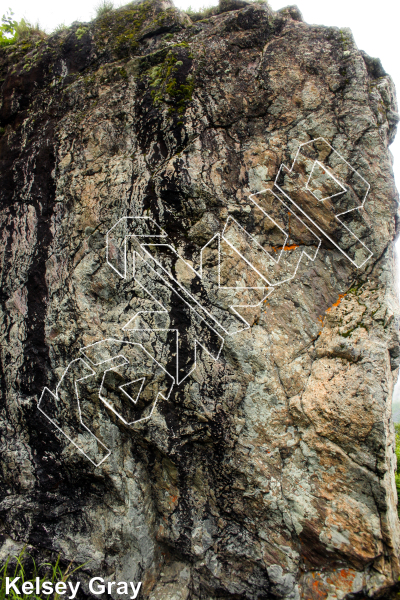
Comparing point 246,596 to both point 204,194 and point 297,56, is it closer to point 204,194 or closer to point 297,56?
point 204,194

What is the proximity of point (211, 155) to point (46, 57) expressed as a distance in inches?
97.9

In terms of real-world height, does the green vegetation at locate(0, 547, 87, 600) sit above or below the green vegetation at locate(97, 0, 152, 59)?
below

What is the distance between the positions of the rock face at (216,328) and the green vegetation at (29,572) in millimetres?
118

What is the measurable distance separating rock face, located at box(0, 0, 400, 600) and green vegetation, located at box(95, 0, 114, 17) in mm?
1058

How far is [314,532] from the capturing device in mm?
2711

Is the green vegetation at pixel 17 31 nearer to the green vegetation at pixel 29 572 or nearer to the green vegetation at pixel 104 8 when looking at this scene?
the green vegetation at pixel 104 8

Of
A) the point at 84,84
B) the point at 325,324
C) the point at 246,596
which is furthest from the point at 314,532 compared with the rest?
the point at 84,84

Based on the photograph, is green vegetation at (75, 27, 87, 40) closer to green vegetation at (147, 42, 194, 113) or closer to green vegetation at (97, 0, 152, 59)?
green vegetation at (97, 0, 152, 59)

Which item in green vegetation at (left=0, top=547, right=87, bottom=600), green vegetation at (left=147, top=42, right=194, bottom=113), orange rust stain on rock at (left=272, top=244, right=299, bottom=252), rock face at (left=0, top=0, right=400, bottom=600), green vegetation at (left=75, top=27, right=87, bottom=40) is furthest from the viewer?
green vegetation at (left=75, top=27, right=87, bottom=40)

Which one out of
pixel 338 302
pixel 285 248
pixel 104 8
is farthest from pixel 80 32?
pixel 338 302

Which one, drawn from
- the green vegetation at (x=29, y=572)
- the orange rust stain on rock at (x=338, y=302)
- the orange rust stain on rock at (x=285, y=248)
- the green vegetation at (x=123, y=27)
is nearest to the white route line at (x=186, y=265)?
the orange rust stain on rock at (x=285, y=248)

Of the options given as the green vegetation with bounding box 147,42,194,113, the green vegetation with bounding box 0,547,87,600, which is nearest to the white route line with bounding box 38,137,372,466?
the green vegetation with bounding box 0,547,87,600

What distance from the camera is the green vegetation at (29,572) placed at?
296cm

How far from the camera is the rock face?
109 inches
